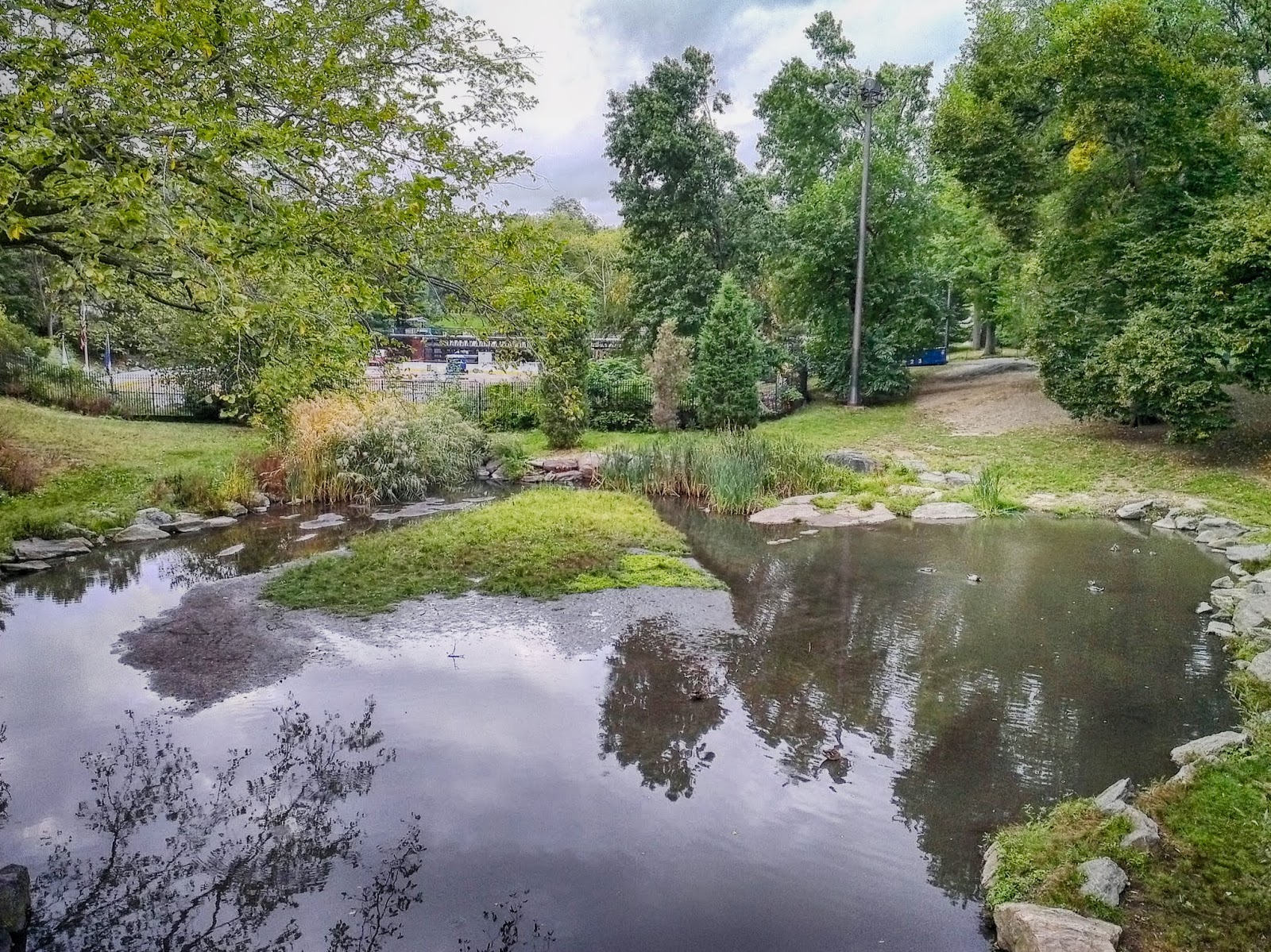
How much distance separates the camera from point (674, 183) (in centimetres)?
2059

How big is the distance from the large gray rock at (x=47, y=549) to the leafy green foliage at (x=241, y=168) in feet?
12.4

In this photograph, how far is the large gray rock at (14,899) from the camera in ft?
9.75

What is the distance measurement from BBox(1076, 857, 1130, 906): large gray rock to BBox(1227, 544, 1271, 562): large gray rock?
20.2ft

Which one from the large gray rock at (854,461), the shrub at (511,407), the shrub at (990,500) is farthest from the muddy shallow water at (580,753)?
the shrub at (511,407)

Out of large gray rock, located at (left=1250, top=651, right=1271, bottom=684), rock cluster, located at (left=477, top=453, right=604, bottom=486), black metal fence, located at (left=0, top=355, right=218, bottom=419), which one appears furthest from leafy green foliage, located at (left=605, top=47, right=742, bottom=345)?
large gray rock, located at (left=1250, top=651, right=1271, bottom=684)

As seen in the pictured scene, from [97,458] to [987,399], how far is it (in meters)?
16.5

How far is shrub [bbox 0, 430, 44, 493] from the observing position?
31.4ft

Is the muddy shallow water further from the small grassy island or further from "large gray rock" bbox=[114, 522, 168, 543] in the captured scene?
"large gray rock" bbox=[114, 522, 168, 543]

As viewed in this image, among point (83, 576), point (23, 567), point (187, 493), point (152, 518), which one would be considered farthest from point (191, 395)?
point (83, 576)

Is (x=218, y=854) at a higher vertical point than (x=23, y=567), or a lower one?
lower

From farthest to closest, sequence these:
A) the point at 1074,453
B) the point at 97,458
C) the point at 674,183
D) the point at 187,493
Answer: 1. the point at 674,183
2. the point at 1074,453
3. the point at 97,458
4. the point at 187,493

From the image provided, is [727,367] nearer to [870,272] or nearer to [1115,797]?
[870,272]

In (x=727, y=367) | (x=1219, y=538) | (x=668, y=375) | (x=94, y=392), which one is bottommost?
(x=1219, y=538)

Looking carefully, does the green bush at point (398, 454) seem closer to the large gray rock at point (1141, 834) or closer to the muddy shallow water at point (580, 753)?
the muddy shallow water at point (580, 753)
